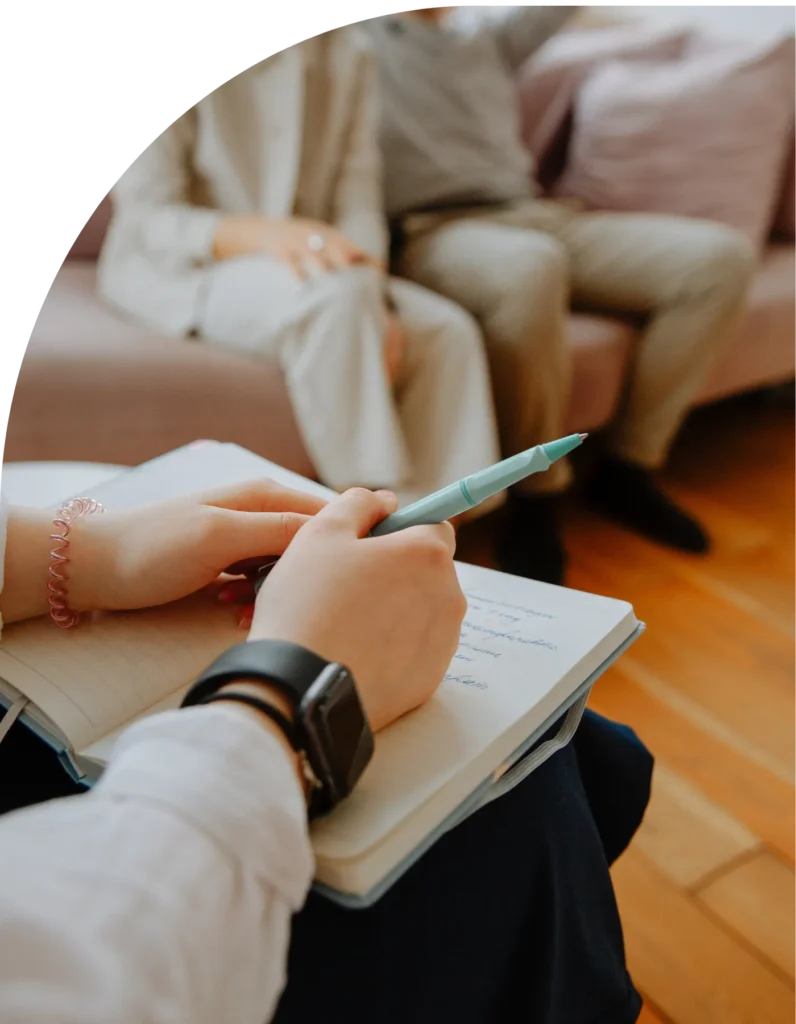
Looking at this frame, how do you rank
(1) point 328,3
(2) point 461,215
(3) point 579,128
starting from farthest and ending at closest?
(3) point 579,128, (2) point 461,215, (1) point 328,3

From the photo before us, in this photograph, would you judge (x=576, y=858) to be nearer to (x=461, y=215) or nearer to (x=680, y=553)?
(x=680, y=553)

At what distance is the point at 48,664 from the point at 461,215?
1.32 m

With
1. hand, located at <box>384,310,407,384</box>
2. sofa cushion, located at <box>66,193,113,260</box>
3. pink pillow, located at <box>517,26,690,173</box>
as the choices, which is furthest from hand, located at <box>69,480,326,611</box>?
pink pillow, located at <box>517,26,690,173</box>

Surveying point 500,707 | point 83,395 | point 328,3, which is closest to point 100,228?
point 83,395

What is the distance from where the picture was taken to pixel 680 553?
1503mm

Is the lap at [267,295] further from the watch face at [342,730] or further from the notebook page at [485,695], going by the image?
the watch face at [342,730]

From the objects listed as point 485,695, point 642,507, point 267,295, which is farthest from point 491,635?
point 642,507

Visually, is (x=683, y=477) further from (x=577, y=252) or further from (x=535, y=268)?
(x=535, y=268)

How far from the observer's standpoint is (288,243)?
1112 mm

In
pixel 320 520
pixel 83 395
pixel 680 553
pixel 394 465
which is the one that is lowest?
pixel 680 553

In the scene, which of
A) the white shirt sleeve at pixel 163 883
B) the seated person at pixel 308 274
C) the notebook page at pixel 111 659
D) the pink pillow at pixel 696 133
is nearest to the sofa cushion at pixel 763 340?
the pink pillow at pixel 696 133

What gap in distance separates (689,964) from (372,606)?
2.18 feet

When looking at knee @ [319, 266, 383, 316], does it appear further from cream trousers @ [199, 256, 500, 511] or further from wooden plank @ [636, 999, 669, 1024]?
wooden plank @ [636, 999, 669, 1024]

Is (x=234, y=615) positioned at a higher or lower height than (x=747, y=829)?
higher
